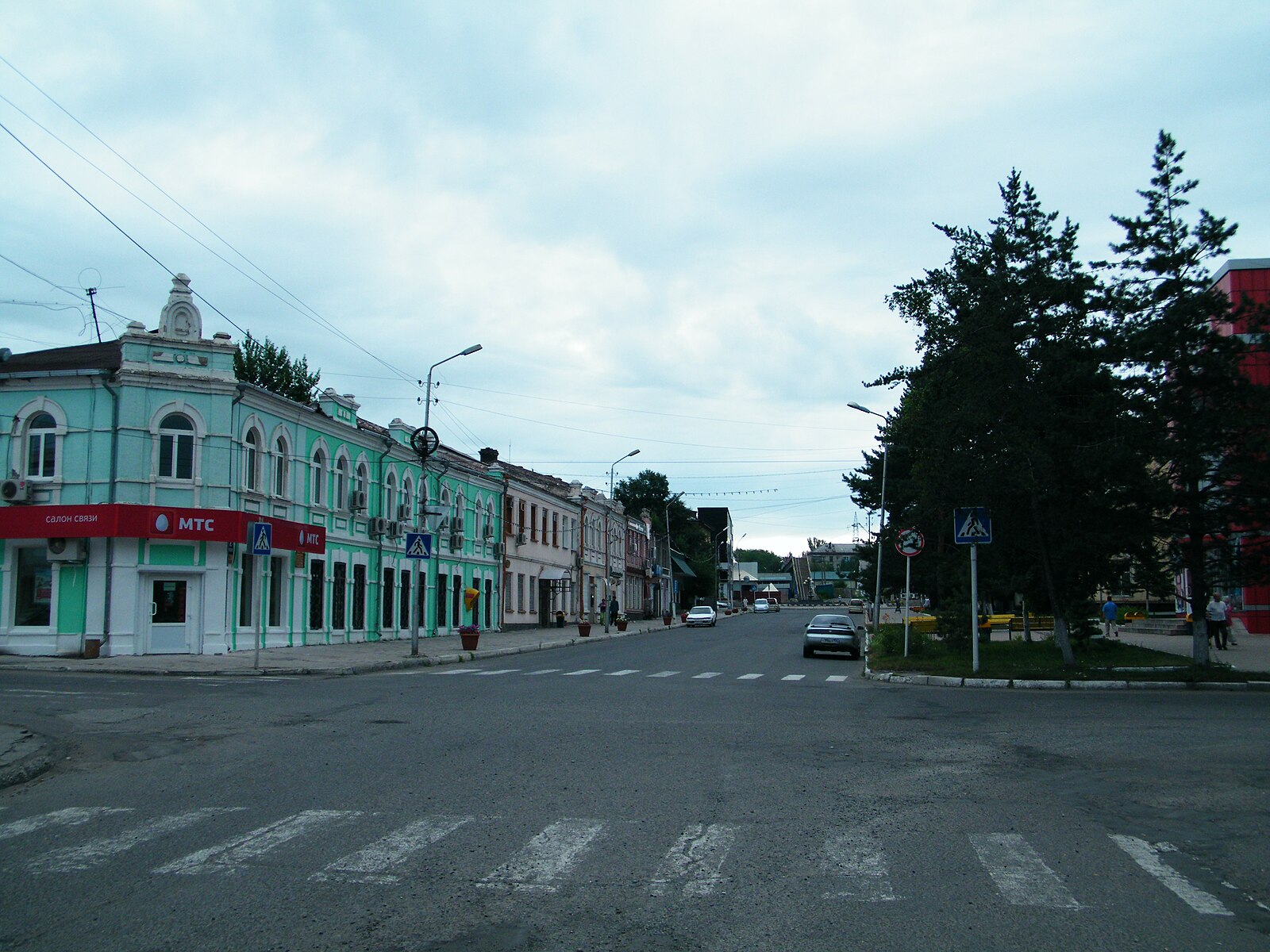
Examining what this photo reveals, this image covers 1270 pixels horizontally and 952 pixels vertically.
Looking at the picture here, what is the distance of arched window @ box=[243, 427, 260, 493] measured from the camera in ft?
100

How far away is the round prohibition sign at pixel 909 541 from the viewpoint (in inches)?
998

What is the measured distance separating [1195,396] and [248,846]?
19.6 m

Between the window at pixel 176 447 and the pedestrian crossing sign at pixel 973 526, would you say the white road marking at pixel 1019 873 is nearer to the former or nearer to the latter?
the pedestrian crossing sign at pixel 973 526

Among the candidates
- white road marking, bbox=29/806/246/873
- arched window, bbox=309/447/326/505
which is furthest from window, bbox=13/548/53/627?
Result: white road marking, bbox=29/806/246/873

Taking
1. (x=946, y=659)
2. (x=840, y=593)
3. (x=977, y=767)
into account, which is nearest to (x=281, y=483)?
(x=946, y=659)

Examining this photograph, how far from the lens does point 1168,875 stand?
21.6 feet

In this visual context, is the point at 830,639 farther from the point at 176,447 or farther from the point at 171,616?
the point at 176,447

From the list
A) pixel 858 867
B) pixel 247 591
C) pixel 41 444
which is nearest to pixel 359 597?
pixel 247 591


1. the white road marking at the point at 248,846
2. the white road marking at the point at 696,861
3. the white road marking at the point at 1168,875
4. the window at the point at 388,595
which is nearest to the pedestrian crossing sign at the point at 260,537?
the window at the point at 388,595

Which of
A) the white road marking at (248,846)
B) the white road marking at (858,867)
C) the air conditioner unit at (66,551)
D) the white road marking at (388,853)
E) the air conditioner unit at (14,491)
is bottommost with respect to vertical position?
the white road marking at (248,846)

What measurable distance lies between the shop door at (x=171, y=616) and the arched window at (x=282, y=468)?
4.69 meters

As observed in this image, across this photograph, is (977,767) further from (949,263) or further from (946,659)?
(946,659)

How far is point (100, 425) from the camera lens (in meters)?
28.0

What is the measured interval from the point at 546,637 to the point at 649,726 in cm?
3334
